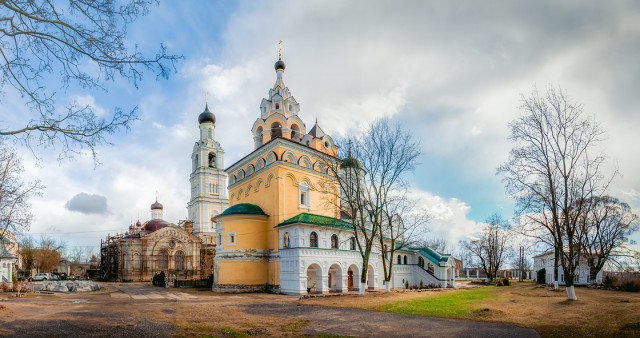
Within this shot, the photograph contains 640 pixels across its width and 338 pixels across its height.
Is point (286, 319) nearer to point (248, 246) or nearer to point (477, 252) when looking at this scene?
point (248, 246)

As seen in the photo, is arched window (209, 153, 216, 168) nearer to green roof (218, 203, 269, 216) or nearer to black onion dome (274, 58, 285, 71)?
black onion dome (274, 58, 285, 71)

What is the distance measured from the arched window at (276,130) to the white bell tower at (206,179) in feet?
90.4

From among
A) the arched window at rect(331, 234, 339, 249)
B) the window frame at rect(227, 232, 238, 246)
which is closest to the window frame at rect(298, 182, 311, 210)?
the arched window at rect(331, 234, 339, 249)

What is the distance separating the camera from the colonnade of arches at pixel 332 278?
2677 centimetres

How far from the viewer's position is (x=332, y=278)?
29609 mm

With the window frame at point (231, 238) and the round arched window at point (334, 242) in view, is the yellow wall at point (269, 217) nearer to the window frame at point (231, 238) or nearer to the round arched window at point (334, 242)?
the window frame at point (231, 238)

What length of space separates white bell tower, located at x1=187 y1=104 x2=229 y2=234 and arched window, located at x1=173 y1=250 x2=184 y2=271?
23.9 ft

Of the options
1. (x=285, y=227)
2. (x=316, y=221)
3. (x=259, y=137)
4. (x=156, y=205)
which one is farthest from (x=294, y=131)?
(x=156, y=205)

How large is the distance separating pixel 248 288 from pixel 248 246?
10.2ft

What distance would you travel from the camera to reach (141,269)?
46.5 m

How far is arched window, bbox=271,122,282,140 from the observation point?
1288 inches

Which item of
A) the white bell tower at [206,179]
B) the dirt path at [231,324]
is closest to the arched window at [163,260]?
the white bell tower at [206,179]

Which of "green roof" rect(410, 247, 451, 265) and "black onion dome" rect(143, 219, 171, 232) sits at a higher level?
"black onion dome" rect(143, 219, 171, 232)

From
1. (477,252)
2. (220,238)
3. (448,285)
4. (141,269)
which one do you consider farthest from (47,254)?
(477,252)
